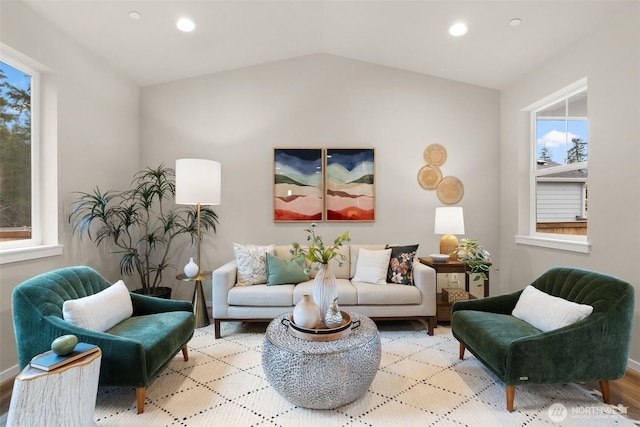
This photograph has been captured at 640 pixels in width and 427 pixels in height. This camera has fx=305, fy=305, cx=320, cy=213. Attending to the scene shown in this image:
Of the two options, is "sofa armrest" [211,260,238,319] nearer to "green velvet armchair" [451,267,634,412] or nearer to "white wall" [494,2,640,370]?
"green velvet armchair" [451,267,634,412]

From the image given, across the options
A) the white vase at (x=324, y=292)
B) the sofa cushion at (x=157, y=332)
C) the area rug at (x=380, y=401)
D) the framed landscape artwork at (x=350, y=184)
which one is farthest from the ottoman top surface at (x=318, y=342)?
the framed landscape artwork at (x=350, y=184)

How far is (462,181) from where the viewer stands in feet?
13.0

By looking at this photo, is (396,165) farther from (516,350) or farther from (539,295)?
(516,350)

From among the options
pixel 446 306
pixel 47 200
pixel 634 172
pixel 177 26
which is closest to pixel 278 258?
pixel 446 306

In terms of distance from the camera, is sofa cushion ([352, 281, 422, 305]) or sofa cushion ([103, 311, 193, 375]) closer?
sofa cushion ([103, 311, 193, 375])

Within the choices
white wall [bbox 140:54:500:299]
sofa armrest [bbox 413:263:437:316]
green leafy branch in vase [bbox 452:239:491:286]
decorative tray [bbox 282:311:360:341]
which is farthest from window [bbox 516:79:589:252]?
decorative tray [bbox 282:311:360:341]

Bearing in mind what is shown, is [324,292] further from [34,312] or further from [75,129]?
[75,129]

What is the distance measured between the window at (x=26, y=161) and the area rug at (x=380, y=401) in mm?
1434

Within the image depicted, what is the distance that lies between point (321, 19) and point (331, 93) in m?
0.89

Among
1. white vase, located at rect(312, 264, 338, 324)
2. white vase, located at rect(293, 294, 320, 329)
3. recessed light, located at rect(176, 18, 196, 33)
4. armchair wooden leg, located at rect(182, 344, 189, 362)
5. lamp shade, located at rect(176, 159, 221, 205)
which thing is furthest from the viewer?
lamp shade, located at rect(176, 159, 221, 205)

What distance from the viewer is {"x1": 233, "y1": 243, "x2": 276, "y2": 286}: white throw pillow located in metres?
3.17

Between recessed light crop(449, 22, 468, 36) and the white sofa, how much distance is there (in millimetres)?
2368

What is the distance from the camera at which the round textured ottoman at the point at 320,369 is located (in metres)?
1.74

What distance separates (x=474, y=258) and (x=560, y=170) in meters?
1.28
